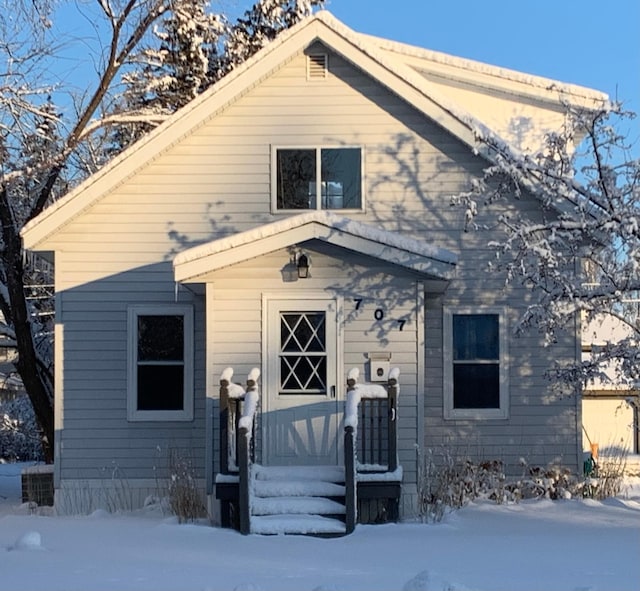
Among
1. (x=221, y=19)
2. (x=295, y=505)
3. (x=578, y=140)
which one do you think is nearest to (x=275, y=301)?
(x=295, y=505)

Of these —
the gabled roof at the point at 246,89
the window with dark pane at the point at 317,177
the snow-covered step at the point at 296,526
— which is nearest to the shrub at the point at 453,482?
the snow-covered step at the point at 296,526

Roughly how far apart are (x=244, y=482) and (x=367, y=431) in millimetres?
1838

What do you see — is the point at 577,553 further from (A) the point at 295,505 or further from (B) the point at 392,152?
(B) the point at 392,152

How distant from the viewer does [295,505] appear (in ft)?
32.6

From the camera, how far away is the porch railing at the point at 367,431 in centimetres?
987

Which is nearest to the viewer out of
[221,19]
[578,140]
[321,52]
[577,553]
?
[577,553]

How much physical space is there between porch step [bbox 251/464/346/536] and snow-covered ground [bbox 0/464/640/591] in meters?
0.24

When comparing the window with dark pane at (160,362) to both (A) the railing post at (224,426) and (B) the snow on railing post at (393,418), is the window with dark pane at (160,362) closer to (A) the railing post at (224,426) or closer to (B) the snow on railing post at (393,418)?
(A) the railing post at (224,426)

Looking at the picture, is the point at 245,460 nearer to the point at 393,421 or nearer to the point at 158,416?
the point at 393,421

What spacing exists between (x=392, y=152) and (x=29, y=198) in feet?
24.5

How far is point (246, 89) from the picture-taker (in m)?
12.6

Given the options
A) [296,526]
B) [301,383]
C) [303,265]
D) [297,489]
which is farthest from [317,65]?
[296,526]

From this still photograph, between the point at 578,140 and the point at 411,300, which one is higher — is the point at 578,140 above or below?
above

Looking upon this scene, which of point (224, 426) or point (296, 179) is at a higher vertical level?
point (296, 179)
